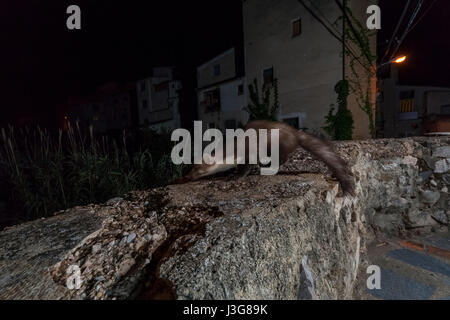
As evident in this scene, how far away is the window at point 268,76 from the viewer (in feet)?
46.3

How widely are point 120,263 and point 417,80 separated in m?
28.8

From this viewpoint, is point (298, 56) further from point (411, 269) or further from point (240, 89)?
point (411, 269)

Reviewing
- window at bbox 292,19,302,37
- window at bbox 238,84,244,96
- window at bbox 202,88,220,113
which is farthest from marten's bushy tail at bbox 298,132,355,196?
window at bbox 202,88,220,113

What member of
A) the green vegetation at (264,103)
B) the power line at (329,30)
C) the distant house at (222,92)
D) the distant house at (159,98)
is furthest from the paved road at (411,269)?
the distant house at (159,98)

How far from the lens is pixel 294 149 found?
3.31m

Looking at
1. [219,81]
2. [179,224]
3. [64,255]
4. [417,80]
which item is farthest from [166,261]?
[417,80]

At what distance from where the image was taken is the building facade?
11531mm

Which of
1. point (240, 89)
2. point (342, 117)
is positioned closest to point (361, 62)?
point (342, 117)

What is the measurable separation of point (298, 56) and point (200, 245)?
13.7 metres

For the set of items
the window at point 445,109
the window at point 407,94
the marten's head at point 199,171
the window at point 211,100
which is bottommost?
the marten's head at point 199,171

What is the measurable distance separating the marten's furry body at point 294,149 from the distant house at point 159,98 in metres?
19.9

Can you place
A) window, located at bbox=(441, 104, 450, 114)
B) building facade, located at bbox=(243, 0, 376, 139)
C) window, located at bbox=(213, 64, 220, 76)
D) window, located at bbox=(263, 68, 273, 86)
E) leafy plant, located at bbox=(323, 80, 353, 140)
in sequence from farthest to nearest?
window, located at bbox=(441, 104, 450, 114) → window, located at bbox=(213, 64, 220, 76) → window, located at bbox=(263, 68, 273, 86) → building facade, located at bbox=(243, 0, 376, 139) → leafy plant, located at bbox=(323, 80, 353, 140)

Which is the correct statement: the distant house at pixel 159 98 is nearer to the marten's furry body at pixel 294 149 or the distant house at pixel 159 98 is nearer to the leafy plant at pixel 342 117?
the leafy plant at pixel 342 117

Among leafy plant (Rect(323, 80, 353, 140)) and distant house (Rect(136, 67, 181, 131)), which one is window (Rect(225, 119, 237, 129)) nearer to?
distant house (Rect(136, 67, 181, 131))
